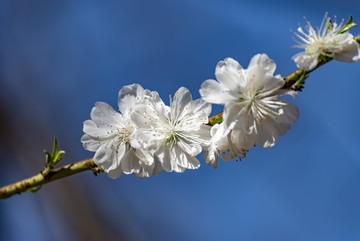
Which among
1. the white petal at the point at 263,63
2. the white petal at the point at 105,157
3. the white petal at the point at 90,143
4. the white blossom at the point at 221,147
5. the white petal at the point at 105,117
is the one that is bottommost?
the white blossom at the point at 221,147

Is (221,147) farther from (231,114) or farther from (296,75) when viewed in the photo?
(296,75)

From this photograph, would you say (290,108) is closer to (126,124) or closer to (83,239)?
(126,124)

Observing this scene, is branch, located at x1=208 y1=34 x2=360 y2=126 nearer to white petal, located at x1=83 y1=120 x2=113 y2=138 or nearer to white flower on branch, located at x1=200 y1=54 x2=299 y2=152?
white flower on branch, located at x1=200 y1=54 x2=299 y2=152

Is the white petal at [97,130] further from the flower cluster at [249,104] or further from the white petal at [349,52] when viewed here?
the white petal at [349,52]

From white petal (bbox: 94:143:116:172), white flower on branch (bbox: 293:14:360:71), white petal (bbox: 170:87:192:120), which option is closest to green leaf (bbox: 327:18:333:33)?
white flower on branch (bbox: 293:14:360:71)

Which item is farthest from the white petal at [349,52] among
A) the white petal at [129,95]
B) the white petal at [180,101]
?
the white petal at [129,95]

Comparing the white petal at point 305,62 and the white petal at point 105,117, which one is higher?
the white petal at point 105,117
